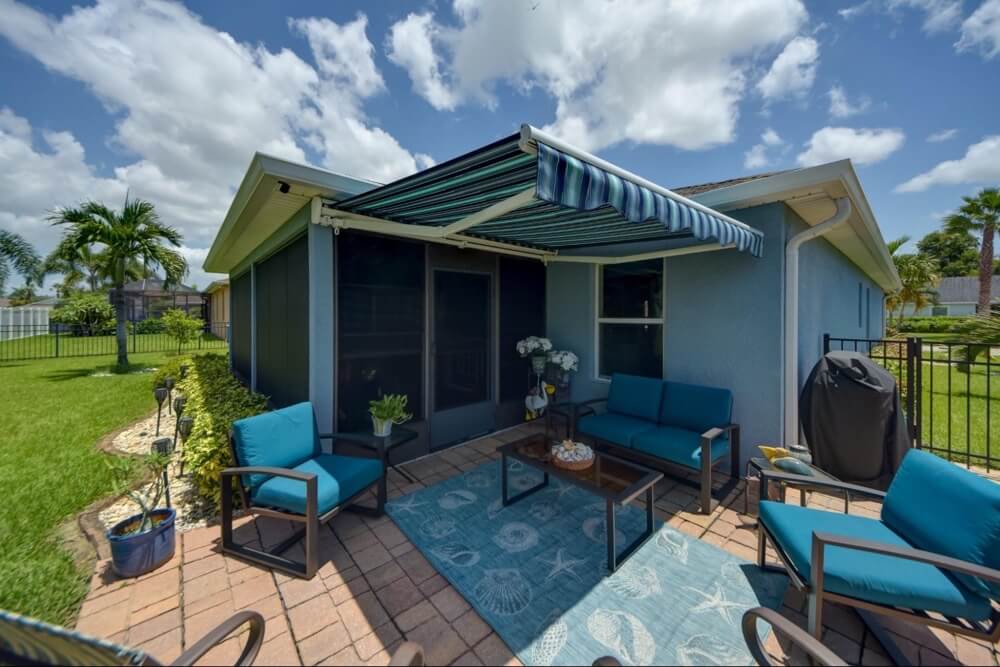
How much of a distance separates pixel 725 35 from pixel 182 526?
27.8 feet

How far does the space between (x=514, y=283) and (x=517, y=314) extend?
567 mm

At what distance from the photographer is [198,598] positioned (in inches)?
108

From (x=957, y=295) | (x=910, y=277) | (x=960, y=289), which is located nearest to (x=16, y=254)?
(x=910, y=277)

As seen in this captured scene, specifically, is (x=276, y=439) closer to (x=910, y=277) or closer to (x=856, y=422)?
(x=856, y=422)

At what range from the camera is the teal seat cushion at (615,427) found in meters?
4.66

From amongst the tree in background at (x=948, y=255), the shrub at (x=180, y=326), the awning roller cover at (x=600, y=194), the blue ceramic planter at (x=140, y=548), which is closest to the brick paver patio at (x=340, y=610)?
the blue ceramic planter at (x=140, y=548)

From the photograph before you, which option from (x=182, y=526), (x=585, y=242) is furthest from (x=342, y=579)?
(x=585, y=242)

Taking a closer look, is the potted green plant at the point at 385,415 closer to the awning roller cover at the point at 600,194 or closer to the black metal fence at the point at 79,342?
the awning roller cover at the point at 600,194

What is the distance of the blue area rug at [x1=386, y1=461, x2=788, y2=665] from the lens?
2.37 metres

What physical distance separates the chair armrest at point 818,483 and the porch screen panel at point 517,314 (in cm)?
408

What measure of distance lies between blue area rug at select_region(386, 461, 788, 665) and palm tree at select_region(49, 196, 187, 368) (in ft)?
47.7

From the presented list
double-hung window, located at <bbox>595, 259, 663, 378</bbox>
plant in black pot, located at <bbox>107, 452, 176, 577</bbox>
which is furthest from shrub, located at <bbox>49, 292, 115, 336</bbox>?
double-hung window, located at <bbox>595, 259, 663, 378</bbox>

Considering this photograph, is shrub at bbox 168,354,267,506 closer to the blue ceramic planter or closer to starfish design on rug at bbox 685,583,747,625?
the blue ceramic planter

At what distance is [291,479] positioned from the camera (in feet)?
10.5
